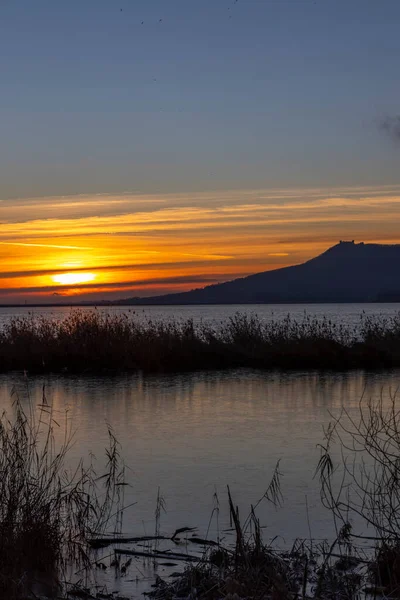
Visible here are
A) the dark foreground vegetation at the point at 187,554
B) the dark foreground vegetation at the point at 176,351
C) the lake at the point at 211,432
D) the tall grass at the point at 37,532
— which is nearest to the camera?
the dark foreground vegetation at the point at 187,554

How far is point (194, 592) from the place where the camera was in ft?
16.4

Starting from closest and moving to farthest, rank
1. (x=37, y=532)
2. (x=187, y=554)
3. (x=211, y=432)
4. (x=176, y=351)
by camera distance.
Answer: (x=37, y=532)
(x=187, y=554)
(x=211, y=432)
(x=176, y=351)

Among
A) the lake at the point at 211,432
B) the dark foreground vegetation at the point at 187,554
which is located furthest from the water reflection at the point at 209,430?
the dark foreground vegetation at the point at 187,554

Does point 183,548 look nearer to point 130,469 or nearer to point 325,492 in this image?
point 325,492

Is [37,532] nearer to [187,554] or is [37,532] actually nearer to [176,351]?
[187,554]

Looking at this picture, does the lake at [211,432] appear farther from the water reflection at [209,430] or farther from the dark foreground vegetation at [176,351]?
the dark foreground vegetation at [176,351]

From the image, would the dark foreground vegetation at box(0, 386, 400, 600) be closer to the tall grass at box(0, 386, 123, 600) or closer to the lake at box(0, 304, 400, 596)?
the tall grass at box(0, 386, 123, 600)

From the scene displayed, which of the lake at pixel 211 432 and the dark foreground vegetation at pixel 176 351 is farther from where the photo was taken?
the dark foreground vegetation at pixel 176 351

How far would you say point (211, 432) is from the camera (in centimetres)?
1173

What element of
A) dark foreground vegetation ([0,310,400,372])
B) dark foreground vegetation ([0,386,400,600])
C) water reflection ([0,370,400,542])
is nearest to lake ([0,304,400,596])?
water reflection ([0,370,400,542])

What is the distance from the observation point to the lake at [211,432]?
7.34 metres

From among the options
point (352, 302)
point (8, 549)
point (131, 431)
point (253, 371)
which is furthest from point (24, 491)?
point (352, 302)

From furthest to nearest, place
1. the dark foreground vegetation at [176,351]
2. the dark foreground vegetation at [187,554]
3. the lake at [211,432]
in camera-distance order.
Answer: the dark foreground vegetation at [176,351]
the lake at [211,432]
the dark foreground vegetation at [187,554]

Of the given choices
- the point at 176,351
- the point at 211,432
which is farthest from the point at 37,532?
the point at 176,351
